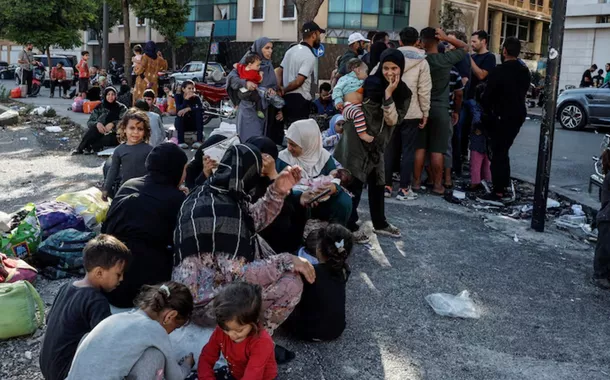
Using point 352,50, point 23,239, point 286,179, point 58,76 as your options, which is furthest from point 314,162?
point 58,76

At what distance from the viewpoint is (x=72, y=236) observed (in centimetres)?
501

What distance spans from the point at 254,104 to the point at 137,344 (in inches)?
208

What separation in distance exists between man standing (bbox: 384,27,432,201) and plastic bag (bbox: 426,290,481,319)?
2.93 m

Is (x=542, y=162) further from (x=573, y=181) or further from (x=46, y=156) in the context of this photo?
(x=46, y=156)

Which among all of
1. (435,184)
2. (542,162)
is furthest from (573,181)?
(542,162)

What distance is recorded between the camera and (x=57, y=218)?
5.41 meters

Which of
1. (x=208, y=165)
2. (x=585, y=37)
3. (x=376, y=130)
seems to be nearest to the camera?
(x=208, y=165)

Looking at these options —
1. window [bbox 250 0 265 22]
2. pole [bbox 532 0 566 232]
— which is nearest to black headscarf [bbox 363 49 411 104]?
pole [bbox 532 0 566 232]

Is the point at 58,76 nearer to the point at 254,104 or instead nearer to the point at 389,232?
the point at 254,104

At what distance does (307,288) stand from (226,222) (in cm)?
69

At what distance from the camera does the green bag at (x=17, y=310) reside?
3746 mm

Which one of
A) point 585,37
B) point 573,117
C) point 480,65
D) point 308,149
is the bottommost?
point 308,149

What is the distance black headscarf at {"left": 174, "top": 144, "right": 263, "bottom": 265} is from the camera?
11.3 ft

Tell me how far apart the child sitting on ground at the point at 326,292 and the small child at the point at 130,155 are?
8.43 ft
